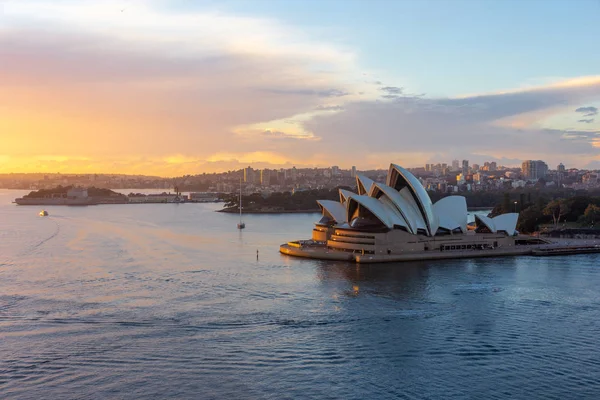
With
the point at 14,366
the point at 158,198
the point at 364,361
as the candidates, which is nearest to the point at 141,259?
the point at 14,366

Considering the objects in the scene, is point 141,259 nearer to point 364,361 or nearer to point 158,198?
point 364,361

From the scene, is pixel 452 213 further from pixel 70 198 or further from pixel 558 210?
pixel 70 198

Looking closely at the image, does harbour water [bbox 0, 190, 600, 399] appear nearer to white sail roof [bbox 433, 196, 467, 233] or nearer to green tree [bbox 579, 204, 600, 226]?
white sail roof [bbox 433, 196, 467, 233]

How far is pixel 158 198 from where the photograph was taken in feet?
263

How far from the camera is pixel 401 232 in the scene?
2300cm

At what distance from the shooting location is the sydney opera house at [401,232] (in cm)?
2277

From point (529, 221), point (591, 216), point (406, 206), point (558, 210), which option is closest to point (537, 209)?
point (558, 210)

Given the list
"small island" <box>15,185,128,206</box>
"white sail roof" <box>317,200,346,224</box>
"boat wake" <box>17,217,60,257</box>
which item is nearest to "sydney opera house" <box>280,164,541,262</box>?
"white sail roof" <box>317,200,346,224</box>

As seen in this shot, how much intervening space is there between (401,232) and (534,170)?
352ft

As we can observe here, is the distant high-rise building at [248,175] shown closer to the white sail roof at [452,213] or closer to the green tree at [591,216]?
the green tree at [591,216]

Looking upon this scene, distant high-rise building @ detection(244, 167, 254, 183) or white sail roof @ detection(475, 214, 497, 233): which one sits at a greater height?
distant high-rise building @ detection(244, 167, 254, 183)

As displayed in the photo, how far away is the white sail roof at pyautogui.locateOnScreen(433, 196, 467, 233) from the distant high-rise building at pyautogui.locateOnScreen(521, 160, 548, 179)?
332ft

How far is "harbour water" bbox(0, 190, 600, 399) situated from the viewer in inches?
388

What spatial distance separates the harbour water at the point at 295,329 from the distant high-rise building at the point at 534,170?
105 meters
